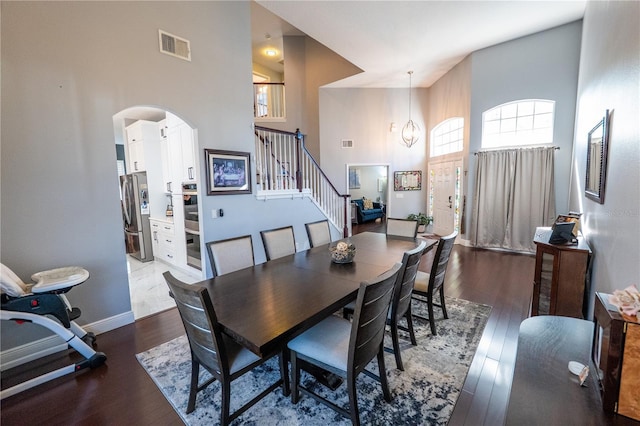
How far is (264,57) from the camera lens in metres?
8.05

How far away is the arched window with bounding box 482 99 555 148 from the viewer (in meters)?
5.19

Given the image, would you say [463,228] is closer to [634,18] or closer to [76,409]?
[634,18]

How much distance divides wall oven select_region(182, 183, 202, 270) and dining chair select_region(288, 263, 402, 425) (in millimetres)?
2995

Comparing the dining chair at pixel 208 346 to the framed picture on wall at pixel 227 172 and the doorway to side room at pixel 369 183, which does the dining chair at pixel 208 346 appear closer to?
the framed picture on wall at pixel 227 172

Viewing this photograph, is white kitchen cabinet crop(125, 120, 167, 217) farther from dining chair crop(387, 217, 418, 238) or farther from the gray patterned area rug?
dining chair crop(387, 217, 418, 238)

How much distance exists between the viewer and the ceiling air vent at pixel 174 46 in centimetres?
315

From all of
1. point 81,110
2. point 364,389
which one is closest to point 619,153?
point 364,389

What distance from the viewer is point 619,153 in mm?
1927

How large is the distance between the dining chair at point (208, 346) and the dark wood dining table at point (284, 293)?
10cm

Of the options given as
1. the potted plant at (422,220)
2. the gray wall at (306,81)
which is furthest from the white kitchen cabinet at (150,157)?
the potted plant at (422,220)

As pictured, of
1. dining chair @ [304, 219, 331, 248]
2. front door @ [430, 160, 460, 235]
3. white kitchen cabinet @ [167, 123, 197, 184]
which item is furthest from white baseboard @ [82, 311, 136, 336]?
front door @ [430, 160, 460, 235]

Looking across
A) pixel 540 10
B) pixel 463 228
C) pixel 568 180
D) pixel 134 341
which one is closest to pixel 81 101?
pixel 134 341

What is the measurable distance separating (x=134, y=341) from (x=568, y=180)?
6.97m

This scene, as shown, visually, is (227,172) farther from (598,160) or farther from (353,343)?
(598,160)
